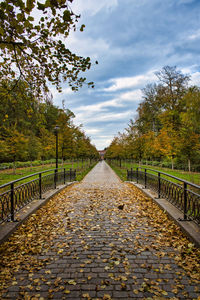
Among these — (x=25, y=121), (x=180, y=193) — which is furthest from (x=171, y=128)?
(x=25, y=121)

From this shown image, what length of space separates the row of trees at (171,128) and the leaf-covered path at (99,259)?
15.3 ft

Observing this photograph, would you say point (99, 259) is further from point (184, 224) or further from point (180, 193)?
point (180, 193)

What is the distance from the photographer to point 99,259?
123 inches

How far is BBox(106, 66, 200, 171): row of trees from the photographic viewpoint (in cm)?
802

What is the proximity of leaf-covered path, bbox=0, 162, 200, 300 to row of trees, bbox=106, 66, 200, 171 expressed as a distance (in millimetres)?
4672

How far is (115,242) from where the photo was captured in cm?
376

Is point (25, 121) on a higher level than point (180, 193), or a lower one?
higher

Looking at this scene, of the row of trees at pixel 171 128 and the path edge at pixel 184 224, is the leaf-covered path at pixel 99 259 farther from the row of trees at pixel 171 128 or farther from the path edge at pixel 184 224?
the row of trees at pixel 171 128

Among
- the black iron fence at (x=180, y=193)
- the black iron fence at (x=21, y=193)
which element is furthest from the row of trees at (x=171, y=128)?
the black iron fence at (x=21, y=193)

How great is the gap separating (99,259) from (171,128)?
7.07 m

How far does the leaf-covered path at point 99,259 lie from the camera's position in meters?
2.38

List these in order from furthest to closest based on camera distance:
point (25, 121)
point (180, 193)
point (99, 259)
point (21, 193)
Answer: point (25, 121), point (21, 193), point (180, 193), point (99, 259)

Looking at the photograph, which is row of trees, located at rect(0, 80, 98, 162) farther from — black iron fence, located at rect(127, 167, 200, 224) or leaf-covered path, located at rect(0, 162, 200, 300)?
black iron fence, located at rect(127, 167, 200, 224)

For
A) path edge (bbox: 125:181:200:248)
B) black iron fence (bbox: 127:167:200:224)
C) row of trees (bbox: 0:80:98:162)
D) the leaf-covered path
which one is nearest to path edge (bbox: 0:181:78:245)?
the leaf-covered path
